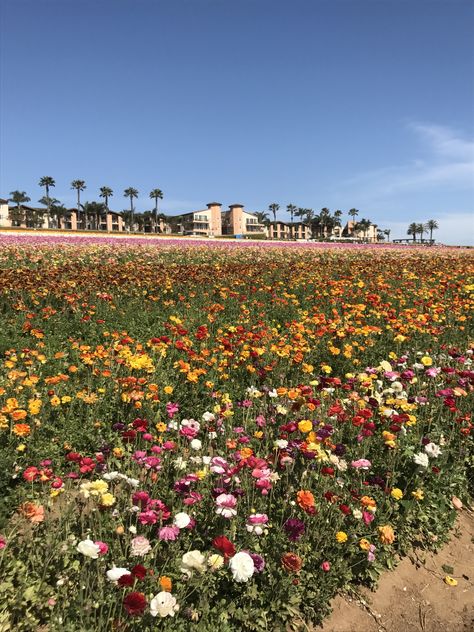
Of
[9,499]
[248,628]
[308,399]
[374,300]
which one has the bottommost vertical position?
[248,628]

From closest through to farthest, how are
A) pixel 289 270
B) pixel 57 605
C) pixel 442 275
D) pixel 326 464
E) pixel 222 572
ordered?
pixel 57 605 → pixel 222 572 → pixel 326 464 → pixel 442 275 → pixel 289 270

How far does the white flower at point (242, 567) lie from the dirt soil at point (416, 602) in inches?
33.8

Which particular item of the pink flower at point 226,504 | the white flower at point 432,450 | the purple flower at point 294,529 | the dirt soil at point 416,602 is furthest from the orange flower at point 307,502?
the white flower at point 432,450

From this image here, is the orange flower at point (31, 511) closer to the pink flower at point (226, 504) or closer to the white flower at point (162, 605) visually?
the white flower at point (162, 605)

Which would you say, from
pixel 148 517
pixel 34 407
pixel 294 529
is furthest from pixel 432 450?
pixel 34 407

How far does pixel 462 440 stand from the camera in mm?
4277

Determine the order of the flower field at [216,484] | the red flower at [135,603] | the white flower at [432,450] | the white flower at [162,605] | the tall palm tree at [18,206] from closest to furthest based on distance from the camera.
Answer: the red flower at [135,603]
the white flower at [162,605]
the flower field at [216,484]
the white flower at [432,450]
the tall palm tree at [18,206]

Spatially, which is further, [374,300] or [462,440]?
[374,300]

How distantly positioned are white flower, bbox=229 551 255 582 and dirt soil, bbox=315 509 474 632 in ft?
2.82

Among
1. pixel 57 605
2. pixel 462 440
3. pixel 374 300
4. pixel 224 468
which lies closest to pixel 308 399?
pixel 224 468

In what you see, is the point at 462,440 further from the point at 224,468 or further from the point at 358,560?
the point at 224,468

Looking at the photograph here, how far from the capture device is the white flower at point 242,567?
2.27 metres

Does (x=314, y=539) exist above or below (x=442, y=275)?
below

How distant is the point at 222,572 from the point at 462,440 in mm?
2939
